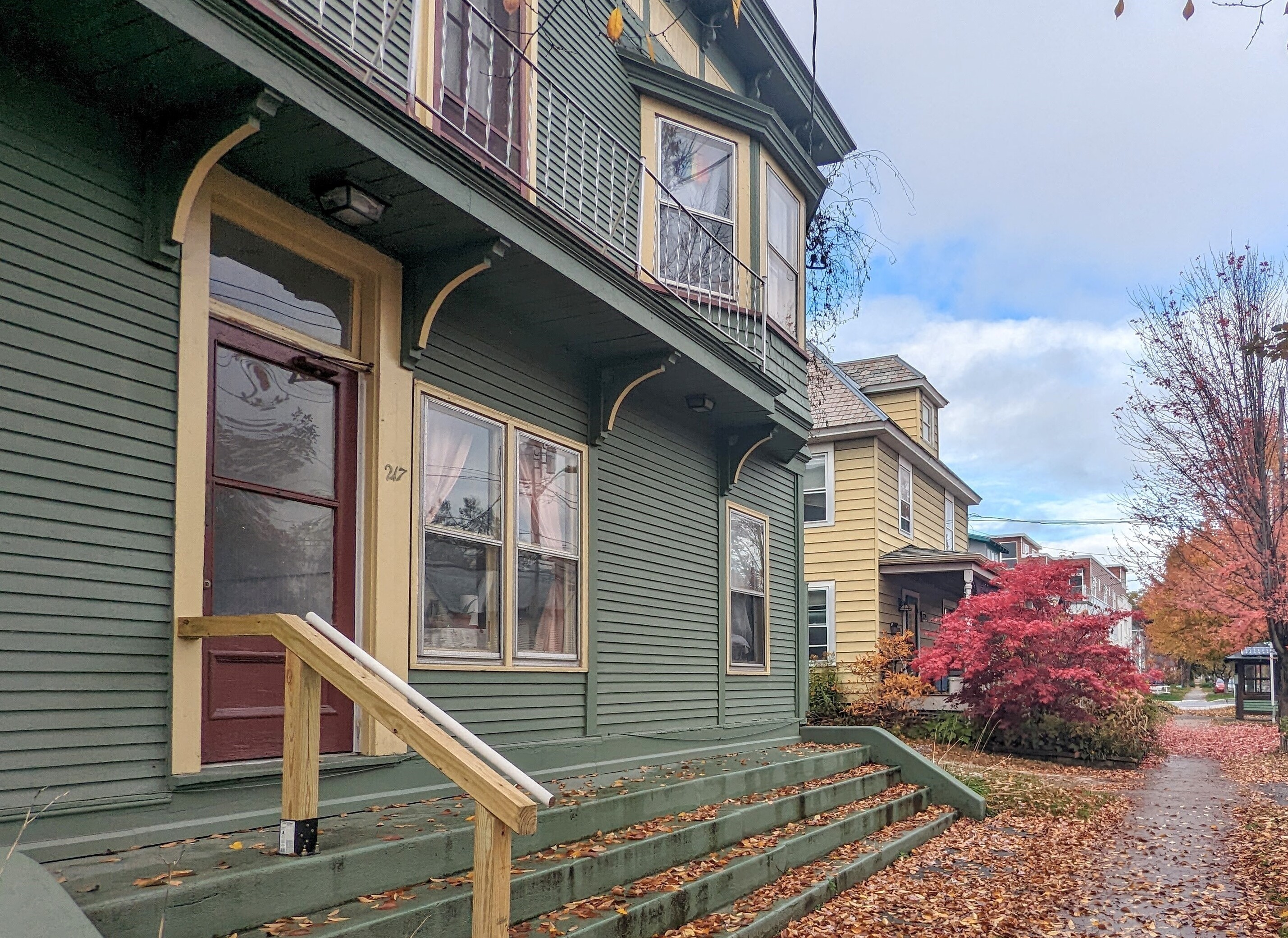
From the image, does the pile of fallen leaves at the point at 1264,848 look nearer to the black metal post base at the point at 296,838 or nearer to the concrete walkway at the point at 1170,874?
the concrete walkway at the point at 1170,874

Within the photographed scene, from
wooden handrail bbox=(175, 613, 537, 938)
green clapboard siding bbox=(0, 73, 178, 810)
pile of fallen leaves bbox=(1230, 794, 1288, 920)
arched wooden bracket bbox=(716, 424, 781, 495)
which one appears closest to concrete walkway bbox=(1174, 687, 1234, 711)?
pile of fallen leaves bbox=(1230, 794, 1288, 920)

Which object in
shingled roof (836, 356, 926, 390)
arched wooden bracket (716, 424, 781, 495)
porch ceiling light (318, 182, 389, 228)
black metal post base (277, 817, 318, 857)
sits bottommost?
black metal post base (277, 817, 318, 857)

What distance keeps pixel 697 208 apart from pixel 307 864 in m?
7.57

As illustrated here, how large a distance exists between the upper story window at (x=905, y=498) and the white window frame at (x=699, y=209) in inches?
519

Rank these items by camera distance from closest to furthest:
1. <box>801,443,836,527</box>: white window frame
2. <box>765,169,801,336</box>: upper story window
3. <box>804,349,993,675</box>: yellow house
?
<box>765,169,801,336</box>: upper story window → <box>804,349,993,675</box>: yellow house → <box>801,443,836,527</box>: white window frame

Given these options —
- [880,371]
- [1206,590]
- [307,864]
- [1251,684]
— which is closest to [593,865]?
[307,864]

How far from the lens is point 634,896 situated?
5.66m

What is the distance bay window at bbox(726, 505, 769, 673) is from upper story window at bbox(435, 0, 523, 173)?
15.1ft

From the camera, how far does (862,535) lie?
21.1m

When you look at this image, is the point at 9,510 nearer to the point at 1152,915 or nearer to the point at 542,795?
the point at 542,795

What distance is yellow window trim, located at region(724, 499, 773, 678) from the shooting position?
35.1ft

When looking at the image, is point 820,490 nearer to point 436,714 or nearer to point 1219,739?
point 1219,739

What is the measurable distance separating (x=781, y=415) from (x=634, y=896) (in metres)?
6.37

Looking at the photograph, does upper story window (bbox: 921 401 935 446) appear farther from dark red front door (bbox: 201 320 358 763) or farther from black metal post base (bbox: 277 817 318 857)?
black metal post base (bbox: 277 817 318 857)
